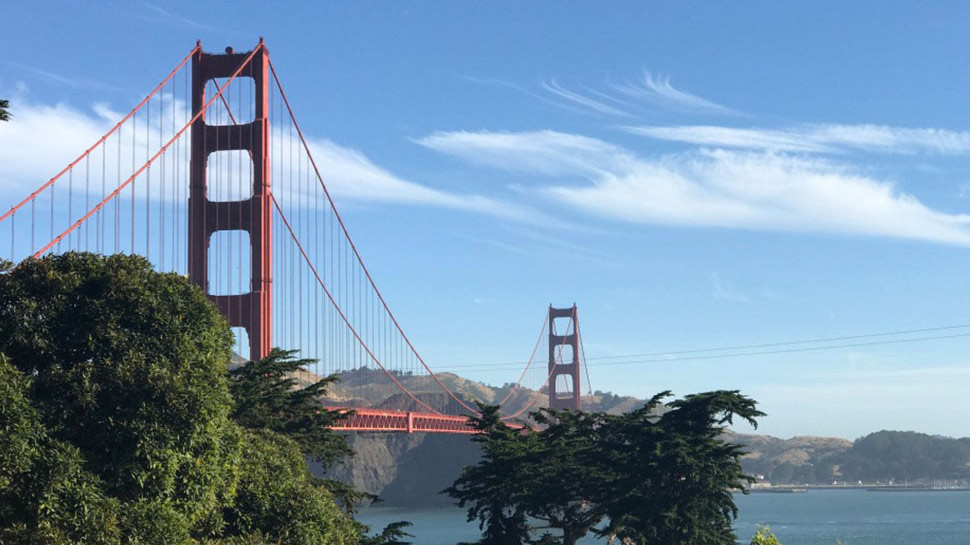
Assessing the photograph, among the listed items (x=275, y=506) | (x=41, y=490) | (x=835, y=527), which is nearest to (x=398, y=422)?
(x=275, y=506)

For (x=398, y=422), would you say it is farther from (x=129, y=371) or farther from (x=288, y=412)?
(x=129, y=371)

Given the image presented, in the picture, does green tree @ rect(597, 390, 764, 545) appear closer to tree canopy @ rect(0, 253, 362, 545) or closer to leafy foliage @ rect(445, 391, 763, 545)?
leafy foliage @ rect(445, 391, 763, 545)

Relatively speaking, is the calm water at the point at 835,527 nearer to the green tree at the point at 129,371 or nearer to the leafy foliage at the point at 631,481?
the leafy foliage at the point at 631,481

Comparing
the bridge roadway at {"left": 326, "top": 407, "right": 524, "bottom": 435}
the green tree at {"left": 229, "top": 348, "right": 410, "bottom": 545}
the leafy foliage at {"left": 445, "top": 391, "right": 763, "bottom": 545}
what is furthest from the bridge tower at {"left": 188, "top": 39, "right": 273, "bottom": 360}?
the leafy foliage at {"left": 445, "top": 391, "right": 763, "bottom": 545}

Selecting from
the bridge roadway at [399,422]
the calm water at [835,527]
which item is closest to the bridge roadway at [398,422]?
the bridge roadway at [399,422]

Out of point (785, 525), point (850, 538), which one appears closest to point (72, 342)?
point (850, 538)
